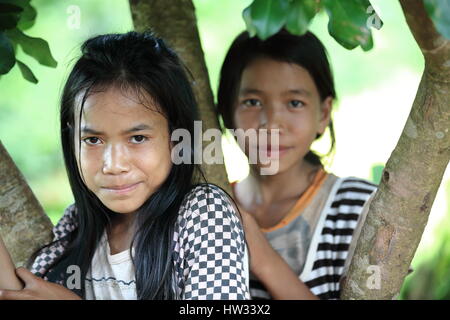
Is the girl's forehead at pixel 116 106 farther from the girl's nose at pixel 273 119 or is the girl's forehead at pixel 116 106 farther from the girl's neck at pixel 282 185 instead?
the girl's neck at pixel 282 185

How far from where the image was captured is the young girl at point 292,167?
2.05m

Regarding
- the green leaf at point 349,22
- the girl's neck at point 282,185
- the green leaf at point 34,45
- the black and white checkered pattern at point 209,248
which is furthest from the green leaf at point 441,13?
the girl's neck at point 282,185

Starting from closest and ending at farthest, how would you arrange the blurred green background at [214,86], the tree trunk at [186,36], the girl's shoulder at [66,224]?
the girl's shoulder at [66,224] → the tree trunk at [186,36] → the blurred green background at [214,86]

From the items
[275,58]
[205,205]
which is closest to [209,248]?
[205,205]

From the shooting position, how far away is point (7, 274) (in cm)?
149

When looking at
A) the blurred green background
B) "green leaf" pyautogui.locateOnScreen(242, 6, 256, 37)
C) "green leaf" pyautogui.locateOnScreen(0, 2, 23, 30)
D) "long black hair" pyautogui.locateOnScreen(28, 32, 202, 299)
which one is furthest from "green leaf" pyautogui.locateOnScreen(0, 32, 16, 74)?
the blurred green background

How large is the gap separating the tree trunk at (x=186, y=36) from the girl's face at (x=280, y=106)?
0.24 meters

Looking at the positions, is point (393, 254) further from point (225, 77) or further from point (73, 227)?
point (225, 77)

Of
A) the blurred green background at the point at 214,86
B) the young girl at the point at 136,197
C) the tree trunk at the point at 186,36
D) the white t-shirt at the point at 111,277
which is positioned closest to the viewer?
the young girl at the point at 136,197

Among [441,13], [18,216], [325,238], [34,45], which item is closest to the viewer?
[441,13]

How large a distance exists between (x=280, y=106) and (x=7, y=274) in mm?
931

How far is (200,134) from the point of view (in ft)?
6.08

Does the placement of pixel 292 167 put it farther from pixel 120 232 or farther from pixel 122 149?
pixel 122 149

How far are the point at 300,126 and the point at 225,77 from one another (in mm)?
295
